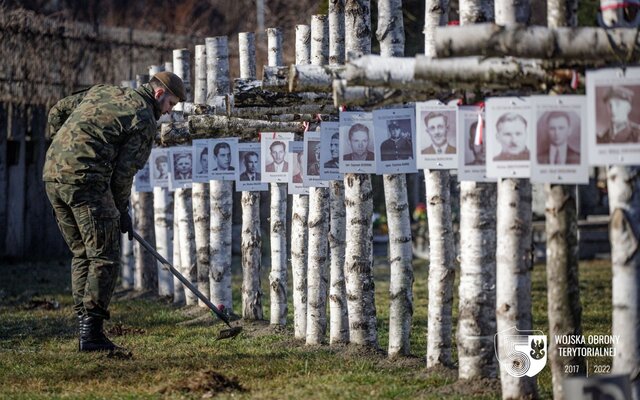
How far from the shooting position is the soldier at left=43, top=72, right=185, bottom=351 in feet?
33.8

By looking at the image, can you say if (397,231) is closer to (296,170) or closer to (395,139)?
(395,139)

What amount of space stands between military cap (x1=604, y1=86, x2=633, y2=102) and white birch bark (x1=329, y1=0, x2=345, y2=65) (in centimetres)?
429

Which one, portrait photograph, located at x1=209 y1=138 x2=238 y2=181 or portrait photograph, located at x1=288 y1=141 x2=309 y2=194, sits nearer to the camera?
portrait photograph, located at x1=288 y1=141 x2=309 y2=194

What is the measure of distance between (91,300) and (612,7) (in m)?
5.48

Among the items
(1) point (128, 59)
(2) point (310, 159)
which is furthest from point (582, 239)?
(2) point (310, 159)

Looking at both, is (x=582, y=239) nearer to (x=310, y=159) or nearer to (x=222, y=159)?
(x=222, y=159)

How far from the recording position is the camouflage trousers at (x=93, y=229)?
10.3 meters

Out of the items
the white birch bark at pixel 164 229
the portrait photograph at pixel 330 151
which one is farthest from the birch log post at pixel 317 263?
the white birch bark at pixel 164 229

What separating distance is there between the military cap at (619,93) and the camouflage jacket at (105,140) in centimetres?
507

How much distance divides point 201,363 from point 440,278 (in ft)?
6.59

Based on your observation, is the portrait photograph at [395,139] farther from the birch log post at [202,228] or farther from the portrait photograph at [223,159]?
the birch log post at [202,228]

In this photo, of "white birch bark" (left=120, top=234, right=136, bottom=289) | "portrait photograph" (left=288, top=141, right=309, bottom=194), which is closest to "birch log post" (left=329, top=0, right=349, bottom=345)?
"portrait photograph" (left=288, top=141, right=309, bottom=194)

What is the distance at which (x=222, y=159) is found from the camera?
12.9 m

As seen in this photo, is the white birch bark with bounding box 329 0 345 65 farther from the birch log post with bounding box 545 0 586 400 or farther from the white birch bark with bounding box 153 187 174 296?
the white birch bark with bounding box 153 187 174 296
